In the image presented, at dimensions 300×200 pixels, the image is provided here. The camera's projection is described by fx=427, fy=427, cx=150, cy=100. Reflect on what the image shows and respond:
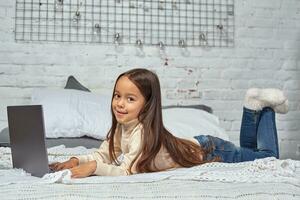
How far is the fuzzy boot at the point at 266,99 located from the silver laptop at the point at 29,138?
872mm

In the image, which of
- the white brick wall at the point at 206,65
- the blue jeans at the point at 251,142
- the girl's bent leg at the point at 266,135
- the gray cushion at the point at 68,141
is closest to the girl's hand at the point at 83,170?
the blue jeans at the point at 251,142

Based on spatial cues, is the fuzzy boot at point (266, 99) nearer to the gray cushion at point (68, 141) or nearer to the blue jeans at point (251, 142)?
the blue jeans at point (251, 142)

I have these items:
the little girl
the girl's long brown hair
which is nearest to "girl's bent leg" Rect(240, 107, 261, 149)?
the little girl

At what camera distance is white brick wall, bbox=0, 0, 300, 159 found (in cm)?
250

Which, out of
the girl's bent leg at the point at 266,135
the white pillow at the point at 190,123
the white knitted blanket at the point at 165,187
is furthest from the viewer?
the white pillow at the point at 190,123

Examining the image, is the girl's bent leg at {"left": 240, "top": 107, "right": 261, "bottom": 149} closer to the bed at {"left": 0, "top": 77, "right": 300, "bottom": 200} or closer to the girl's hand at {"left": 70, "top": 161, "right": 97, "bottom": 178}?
the bed at {"left": 0, "top": 77, "right": 300, "bottom": 200}

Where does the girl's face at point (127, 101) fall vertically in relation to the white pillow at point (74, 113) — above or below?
above

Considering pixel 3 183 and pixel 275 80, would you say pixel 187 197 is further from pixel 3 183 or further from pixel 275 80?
pixel 275 80

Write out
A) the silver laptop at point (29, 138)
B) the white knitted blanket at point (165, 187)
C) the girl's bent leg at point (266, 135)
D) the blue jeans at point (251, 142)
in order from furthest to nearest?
the girl's bent leg at point (266, 135) → the blue jeans at point (251, 142) → the silver laptop at point (29, 138) → the white knitted blanket at point (165, 187)

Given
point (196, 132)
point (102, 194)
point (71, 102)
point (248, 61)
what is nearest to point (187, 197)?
point (102, 194)

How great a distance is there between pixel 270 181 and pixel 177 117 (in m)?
1.18

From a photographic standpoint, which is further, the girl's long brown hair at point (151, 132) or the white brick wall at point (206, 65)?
the white brick wall at point (206, 65)

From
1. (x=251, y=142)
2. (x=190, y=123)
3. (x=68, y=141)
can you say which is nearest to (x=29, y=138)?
(x=68, y=141)

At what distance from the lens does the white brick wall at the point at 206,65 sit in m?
2.50
